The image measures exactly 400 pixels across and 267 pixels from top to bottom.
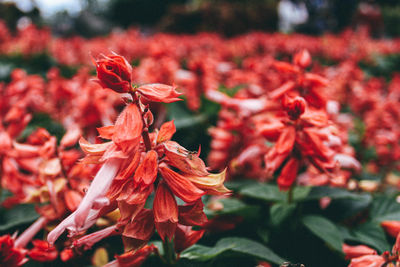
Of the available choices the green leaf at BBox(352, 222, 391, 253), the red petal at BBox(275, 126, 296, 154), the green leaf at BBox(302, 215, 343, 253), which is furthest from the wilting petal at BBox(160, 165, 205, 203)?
the green leaf at BBox(352, 222, 391, 253)

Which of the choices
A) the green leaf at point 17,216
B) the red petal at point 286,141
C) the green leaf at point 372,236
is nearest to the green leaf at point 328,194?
the green leaf at point 372,236

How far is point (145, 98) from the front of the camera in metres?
0.63

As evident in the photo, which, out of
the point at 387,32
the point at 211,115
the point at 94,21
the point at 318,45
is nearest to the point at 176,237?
the point at 211,115

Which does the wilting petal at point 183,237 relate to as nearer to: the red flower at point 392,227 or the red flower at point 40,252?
the red flower at point 40,252

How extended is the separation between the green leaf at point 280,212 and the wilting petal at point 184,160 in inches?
16.7

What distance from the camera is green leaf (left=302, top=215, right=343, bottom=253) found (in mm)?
879

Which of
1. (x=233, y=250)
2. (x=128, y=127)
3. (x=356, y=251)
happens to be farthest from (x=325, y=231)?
(x=128, y=127)

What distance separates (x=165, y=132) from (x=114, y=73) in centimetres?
17

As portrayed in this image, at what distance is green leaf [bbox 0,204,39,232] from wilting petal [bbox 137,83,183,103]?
28.2 inches

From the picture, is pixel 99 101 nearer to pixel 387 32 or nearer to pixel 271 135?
pixel 271 135

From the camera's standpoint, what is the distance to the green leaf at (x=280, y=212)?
0.97 metres

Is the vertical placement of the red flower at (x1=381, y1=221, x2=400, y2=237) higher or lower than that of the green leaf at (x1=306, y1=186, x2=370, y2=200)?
lower

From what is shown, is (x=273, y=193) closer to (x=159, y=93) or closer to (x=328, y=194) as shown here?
(x=328, y=194)

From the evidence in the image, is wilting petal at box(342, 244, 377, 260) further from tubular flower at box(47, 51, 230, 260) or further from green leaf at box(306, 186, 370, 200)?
tubular flower at box(47, 51, 230, 260)
